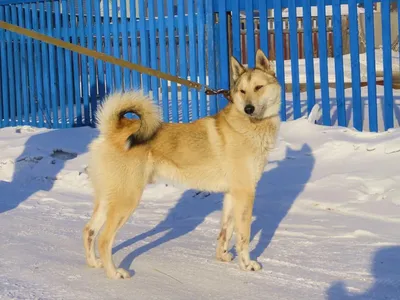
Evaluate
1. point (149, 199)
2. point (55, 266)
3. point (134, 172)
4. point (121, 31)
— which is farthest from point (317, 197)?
point (121, 31)

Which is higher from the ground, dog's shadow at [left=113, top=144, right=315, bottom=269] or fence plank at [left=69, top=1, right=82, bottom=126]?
fence plank at [left=69, top=1, right=82, bottom=126]

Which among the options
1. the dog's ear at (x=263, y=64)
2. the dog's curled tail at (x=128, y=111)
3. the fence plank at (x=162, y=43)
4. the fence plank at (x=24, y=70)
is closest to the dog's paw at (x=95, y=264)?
the dog's curled tail at (x=128, y=111)

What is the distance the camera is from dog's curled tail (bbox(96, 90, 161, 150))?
15.0 feet

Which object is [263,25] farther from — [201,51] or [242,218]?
[242,218]

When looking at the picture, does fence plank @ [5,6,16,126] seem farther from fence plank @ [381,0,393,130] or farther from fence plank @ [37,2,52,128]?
fence plank @ [381,0,393,130]

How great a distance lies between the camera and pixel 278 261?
4.69m

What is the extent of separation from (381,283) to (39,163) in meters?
5.21

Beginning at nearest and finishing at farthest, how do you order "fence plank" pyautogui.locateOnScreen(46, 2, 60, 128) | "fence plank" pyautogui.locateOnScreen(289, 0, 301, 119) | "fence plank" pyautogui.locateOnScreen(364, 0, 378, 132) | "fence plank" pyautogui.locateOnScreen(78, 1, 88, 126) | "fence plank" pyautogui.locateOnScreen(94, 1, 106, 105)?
"fence plank" pyautogui.locateOnScreen(364, 0, 378, 132) < "fence plank" pyautogui.locateOnScreen(289, 0, 301, 119) < "fence plank" pyautogui.locateOnScreen(94, 1, 106, 105) < "fence plank" pyautogui.locateOnScreen(78, 1, 88, 126) < "fence plank" pyautogui.locateOnScreen(46, 2, 60, 128)

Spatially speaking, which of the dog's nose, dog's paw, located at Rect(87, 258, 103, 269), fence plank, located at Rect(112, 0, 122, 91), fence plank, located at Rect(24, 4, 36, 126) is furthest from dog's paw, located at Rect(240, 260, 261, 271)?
fence plank, located at Rect(24, 4, 36, 126)

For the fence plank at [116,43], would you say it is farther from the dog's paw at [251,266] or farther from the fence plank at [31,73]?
the dog's paw at [251,266]

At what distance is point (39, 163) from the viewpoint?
26.9ft

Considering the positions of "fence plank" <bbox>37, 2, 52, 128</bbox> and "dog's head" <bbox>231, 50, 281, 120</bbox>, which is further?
"fence plank" <bbox>37, 2, 52, 128</bbox>

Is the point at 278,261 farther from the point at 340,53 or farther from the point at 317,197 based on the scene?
the point at 340,53

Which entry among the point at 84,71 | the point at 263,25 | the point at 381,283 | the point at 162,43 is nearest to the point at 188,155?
the point at 381,283
